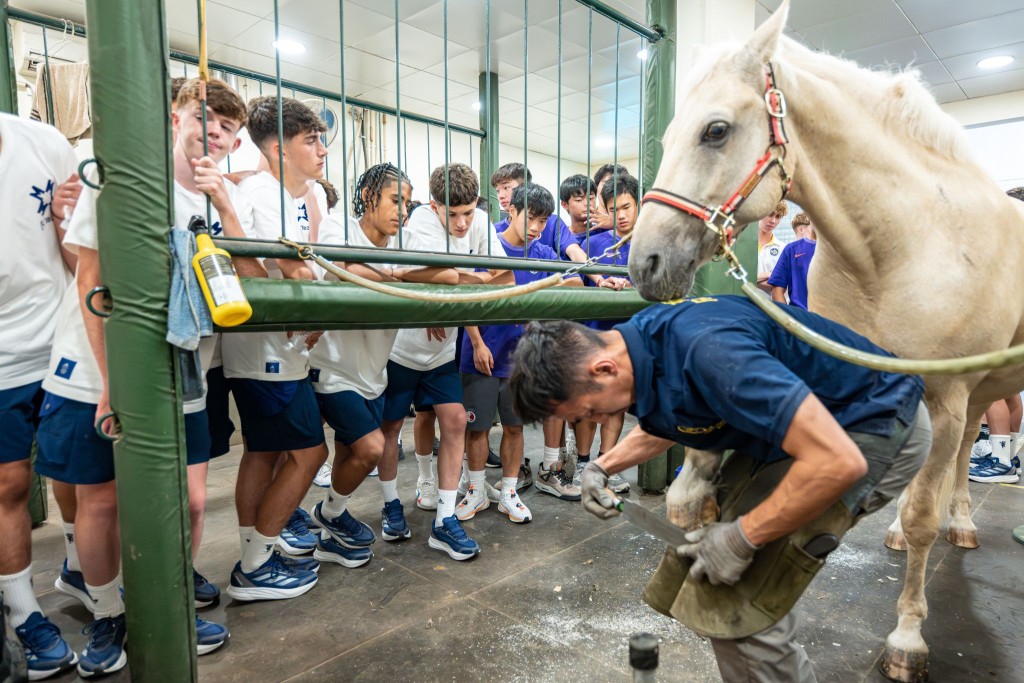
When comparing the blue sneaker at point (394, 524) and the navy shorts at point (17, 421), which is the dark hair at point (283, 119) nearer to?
the navy shorts at point (17, 421)

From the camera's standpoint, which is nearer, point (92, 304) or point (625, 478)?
point (92, 304)

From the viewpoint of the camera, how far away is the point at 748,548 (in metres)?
1.07

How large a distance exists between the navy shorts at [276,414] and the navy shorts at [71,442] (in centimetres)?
47

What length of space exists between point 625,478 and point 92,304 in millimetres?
2954

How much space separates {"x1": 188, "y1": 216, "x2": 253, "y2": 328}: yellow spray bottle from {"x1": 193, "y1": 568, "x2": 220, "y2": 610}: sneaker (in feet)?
3.93

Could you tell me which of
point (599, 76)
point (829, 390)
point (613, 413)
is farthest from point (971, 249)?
point (599, 76)

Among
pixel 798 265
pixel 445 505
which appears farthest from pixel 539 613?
pixel 798 265

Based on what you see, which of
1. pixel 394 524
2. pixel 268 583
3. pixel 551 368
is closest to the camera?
pixel 551 368


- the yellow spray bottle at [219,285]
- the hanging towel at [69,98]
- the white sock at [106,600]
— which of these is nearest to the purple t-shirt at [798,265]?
the yellow spray bottle at [219,285]

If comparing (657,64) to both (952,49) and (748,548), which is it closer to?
(748,548)

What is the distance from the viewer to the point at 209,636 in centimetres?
176

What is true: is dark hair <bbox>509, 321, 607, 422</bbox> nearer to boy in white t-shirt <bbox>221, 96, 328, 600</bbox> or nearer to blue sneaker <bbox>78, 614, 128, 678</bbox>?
boy in white t-shirt <bbox>221, 96, 328, 600</bbox>

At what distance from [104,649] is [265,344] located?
1.00m

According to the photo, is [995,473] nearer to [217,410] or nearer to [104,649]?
[217,410]
